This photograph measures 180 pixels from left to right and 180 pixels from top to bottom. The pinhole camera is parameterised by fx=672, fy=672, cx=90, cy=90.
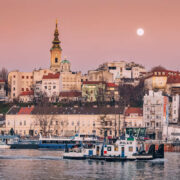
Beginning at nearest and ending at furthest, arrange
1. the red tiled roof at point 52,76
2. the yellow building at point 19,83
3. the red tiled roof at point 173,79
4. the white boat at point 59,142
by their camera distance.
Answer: the white boat at point 59,142, the red tiled roof at point 173,79, the red tiled roof at point 52,76, the yellow building at point 19,83

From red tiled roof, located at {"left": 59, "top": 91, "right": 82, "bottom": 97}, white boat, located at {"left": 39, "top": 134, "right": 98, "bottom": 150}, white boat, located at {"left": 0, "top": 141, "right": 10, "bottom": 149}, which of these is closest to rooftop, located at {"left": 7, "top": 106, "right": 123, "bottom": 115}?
white boat, located at {"left": 39, "top": 134, "right": 98, "bottom": 150}

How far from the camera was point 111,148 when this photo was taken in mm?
80000

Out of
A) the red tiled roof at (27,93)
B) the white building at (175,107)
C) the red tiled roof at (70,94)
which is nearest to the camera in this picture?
the white building at (175,107)

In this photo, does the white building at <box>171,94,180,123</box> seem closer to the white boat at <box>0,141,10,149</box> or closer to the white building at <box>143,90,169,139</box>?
the white building at <box>143,90,169,139</box>

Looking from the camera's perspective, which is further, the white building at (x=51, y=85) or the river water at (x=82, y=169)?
the white building at (x=51, y=85)

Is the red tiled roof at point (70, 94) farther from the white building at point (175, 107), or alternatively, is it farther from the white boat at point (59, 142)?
the white boat at point (59, 142)

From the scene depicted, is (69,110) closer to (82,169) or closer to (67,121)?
(67,121)

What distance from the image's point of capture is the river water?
2584 inches

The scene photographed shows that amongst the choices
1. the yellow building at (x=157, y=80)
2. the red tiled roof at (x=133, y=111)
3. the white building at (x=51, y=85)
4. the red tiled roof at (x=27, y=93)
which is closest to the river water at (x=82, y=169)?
the red tiled roof at (x=133, y=111)

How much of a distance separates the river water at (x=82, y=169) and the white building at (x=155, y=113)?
4682 centimetres

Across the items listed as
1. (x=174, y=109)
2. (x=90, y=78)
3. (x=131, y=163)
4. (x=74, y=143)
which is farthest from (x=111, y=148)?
(x=90, y=78)

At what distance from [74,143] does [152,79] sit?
260 feet

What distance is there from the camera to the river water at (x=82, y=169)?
65625mm

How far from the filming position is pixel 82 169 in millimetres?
71000
